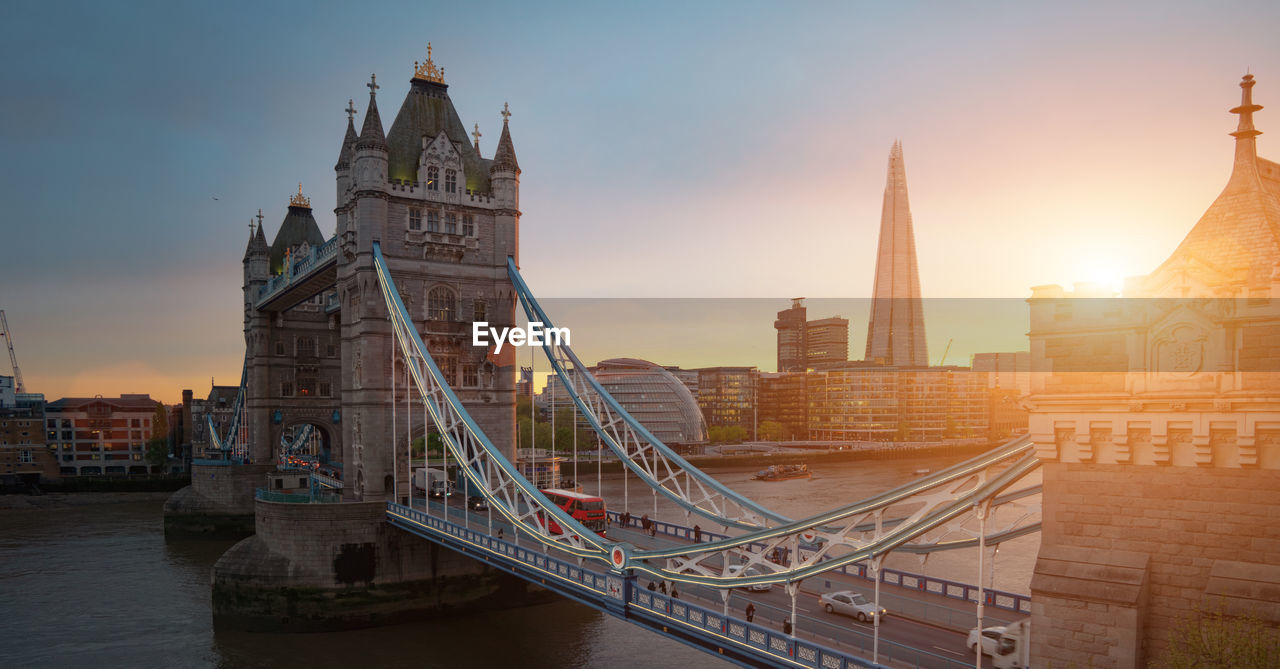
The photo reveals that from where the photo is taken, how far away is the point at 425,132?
127ft

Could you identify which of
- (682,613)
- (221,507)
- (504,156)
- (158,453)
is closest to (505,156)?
(504,156)

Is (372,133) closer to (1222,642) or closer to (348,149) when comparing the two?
(348,149)

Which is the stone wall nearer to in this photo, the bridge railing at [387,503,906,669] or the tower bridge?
the bridge railing at [387,503,906,669]

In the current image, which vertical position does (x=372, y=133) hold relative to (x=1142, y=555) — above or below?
above

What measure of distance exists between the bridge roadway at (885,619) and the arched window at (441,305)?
1682cm

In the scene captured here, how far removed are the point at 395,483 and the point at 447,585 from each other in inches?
188

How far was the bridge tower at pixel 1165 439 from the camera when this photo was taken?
1156 centimetres

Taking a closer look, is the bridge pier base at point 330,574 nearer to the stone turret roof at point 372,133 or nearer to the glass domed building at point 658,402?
the stone turret roof at point 372,133

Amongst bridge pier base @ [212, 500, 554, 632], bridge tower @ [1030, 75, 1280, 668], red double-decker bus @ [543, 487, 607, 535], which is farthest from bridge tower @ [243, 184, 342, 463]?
bridge tower @ [1030, 75, 1280, 668]

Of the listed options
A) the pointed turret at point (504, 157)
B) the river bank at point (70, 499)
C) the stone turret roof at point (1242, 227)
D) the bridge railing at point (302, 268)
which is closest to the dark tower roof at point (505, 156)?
the pointed turret at point (504, 157)

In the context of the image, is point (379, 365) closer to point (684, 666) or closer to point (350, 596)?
point (350, 596)

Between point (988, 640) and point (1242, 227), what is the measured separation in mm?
8636

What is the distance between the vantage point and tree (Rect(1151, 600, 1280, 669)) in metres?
10.7

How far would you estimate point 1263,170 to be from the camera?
13.5m
